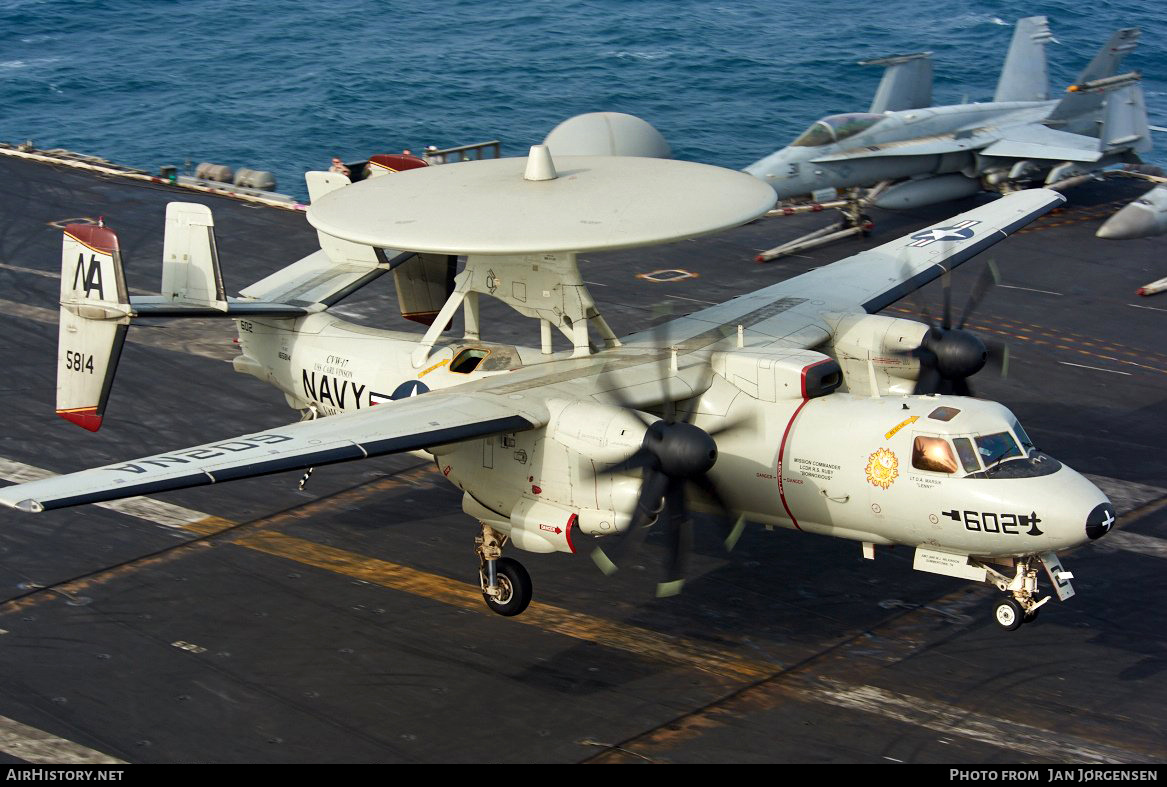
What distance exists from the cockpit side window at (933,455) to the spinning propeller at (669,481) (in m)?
3.67

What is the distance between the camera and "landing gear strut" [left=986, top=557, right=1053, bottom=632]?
21994mm

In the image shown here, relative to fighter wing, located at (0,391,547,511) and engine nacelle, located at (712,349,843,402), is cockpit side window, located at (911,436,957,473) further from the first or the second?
fighter wing, located at (0,391,547,511)

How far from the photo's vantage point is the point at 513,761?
20094mm

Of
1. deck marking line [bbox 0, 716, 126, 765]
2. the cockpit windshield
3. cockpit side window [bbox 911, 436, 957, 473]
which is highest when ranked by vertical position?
the cockpit windshield

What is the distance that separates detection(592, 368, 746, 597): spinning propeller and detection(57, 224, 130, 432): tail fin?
1161 cm

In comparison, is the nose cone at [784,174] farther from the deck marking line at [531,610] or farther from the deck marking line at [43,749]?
the deck marking line at [43,749]

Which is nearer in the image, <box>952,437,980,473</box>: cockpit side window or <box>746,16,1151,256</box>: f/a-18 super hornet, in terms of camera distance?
<box>952,437,980,473</box>: cockpit side window

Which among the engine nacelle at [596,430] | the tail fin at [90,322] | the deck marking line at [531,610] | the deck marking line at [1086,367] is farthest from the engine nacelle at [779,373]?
the deck marking line at [1086,367]

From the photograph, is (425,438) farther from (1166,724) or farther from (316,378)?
(1166,724)

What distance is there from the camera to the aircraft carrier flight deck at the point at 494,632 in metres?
20.8

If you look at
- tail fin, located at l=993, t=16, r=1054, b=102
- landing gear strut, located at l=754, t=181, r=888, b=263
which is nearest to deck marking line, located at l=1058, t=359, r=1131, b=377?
landing gear strut, located at l=754, t=181, r=888, b=263

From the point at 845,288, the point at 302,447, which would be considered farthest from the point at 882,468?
the point at 302,447

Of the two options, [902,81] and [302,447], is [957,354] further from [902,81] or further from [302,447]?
[902,81]
